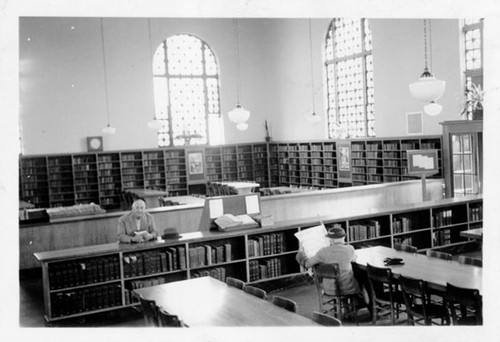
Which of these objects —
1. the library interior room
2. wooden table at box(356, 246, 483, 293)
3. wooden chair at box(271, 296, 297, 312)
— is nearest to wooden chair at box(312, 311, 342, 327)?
the library interior room

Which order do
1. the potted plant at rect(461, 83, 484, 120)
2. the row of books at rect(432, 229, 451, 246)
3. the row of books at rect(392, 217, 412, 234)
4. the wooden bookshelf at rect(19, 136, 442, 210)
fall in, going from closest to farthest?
the row of books at rect(392, 217, 412, 234), the row of books at rect(432, 229, 451, 246), the potted plant at rect(461, 83, 484, 120), the wooden bookshelf at rect(19, 136, 442, 210)

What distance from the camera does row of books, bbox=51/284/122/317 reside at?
6359 millimetres

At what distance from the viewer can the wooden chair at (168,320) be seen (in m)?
4.25

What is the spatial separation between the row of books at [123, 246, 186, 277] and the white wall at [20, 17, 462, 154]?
27.6ft

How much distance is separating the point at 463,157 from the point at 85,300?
755 cm

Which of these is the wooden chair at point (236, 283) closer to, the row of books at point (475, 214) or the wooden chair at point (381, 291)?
the wooden chair at point (381, 291)

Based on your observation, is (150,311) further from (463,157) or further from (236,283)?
(463,157)

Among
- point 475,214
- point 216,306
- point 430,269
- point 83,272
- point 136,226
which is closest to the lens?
point 216,306

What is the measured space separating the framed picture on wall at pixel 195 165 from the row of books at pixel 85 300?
10789 millimetres

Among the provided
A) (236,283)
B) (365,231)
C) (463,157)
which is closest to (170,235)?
(236,283)

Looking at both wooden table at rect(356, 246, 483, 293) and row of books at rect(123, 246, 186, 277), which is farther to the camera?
row of books at rect(123, 246, 186, 277)

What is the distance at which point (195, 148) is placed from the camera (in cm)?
1752

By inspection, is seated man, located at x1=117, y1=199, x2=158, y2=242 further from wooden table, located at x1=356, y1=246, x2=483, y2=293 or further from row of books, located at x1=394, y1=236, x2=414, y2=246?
row of books, located at x1=394, y1=236, x2=414, y2=246

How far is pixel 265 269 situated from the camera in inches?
298
